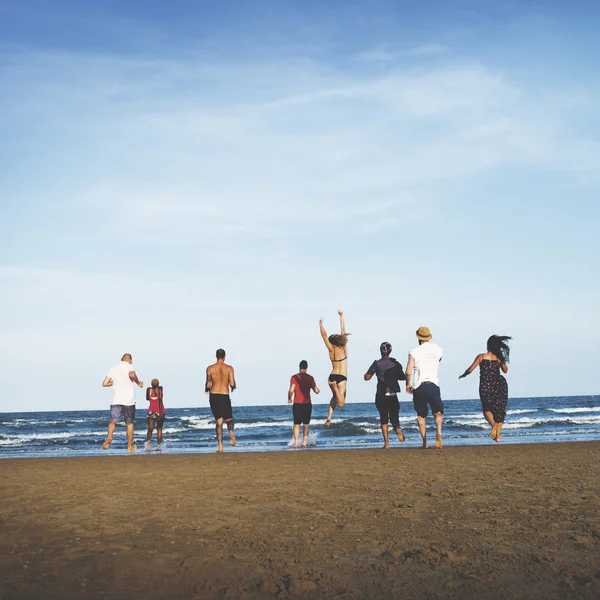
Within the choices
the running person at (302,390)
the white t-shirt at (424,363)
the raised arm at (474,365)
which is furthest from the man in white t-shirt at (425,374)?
the running person at (302,390)

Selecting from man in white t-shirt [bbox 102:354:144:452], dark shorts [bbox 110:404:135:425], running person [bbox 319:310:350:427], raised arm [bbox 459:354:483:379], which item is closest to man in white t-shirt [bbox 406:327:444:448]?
raised arm [bbox 459:354:483:379]

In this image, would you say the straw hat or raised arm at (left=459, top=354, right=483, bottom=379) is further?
the straw hat

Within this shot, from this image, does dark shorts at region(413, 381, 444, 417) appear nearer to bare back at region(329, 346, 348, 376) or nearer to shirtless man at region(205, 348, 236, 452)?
bare back at region(329, 346, 348, 376)

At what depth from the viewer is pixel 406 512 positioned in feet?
18.8

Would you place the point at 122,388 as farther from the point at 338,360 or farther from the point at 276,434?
the point at 276,434

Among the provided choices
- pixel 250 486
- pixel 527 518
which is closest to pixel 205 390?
pixel 250 486

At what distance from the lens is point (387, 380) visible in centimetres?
1255

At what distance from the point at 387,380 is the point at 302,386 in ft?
7.69

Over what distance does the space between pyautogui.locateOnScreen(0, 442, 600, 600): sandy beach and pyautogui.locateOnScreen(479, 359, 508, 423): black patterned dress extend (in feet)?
9.34

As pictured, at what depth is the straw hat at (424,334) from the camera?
12.1 metres

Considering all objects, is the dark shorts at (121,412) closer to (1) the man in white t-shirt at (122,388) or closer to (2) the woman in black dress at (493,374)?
(1) the man in white t-shirt at (122,388)

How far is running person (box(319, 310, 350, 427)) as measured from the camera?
13.1m

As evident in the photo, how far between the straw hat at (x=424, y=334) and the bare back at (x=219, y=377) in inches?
156

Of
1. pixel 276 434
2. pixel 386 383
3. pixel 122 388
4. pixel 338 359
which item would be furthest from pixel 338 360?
pixel 276 434
